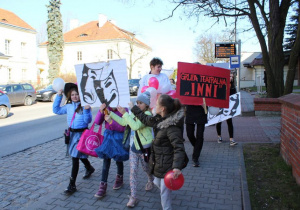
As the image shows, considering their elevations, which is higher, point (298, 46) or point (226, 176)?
point (298, 46)

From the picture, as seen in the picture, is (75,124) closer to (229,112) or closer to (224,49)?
(229,112)

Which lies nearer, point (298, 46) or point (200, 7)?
point (298, 46)

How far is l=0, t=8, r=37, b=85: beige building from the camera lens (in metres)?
37.1

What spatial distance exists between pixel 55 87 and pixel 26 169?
93.0 inches

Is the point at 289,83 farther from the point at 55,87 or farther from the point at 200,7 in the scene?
the point at 55,87

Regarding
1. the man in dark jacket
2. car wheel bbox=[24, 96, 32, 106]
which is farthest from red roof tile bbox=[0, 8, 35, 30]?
the man in dark jacket

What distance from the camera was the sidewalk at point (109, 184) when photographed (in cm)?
405

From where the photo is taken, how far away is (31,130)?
10844mm

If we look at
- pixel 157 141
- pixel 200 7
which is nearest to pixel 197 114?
pixel 157 141

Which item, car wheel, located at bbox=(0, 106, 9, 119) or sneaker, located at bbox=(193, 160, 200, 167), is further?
car wheel, located at bbox=(0, 106, 9, 119)

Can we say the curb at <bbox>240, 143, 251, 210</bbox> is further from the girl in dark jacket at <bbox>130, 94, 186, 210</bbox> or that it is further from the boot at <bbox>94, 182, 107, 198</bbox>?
the boot at <bbox>94, 182, 107, 198</bbox>

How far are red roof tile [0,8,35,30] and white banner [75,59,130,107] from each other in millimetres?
40103

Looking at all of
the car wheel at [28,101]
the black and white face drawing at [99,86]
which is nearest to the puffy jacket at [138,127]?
the black and white face drawing at [99,86]

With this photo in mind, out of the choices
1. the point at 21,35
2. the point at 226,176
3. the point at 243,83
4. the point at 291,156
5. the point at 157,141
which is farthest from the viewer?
the point at 243,83
